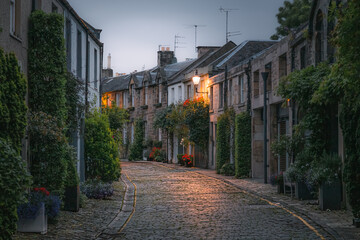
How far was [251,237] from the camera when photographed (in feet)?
37.1

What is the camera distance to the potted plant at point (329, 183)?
A: 15297 millimetres

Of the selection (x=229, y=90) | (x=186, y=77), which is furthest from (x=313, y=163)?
(x=186, y=77)

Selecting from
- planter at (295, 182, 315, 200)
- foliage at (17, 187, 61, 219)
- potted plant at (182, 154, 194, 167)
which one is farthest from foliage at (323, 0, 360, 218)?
potted plant at (182, 154, 194, 167)

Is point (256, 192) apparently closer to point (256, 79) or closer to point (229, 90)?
point (256, 79)

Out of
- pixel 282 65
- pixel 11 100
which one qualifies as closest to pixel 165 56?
pixel 282 65

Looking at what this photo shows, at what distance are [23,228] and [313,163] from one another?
28.6 feet

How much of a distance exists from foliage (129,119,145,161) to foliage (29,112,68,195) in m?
36.6

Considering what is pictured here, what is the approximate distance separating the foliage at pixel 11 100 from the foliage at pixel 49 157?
2.76 metres

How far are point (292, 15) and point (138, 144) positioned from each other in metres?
17.1

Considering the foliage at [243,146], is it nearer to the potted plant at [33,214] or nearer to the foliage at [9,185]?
the potted plant at [33,214]

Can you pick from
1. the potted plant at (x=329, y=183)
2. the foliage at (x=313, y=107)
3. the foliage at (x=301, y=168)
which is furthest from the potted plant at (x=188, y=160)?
the potted plant at (x=329, y=183)

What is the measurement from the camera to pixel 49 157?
13828 millimetres

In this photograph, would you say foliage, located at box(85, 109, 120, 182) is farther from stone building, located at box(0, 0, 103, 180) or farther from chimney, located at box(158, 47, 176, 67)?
chimney, located at box(158, 47, 176, 67)

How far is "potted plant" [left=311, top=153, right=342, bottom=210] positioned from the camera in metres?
15.3
